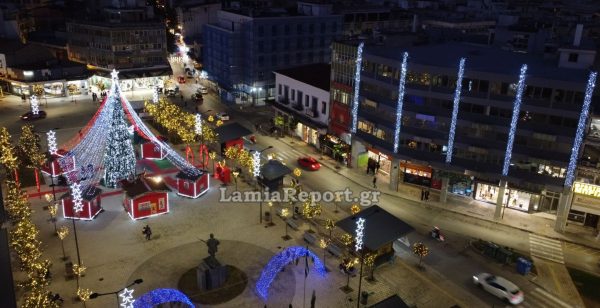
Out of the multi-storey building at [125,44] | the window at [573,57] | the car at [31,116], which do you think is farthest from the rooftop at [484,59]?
the multi-storey building at [125,44]

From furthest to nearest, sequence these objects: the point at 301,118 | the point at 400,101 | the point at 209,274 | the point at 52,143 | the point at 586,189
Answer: the point at 301,118 → the point at 52,143 → the point at 400,101 → the point at 586,189 → the point at 209,274

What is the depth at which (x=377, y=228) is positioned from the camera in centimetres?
4756

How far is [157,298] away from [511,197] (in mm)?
43388

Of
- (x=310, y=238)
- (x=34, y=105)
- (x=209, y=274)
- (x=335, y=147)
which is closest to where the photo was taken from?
(x=209, y=274)

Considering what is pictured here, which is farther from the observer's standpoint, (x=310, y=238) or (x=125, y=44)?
(x=125, y=44)

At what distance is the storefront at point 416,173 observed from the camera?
64819 mm

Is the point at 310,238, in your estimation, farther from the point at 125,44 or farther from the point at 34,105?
the point at 125,44

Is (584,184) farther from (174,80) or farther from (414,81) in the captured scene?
(174,80)

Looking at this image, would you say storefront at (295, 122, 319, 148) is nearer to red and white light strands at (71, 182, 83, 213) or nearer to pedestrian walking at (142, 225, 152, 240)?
pedestrian walking at (142, 225, 152, 240)

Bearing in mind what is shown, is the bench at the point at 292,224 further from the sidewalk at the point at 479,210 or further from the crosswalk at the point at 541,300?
the crosswalk at the point at 541,300

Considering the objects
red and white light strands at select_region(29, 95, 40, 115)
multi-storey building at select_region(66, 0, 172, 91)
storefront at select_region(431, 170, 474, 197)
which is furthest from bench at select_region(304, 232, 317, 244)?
multi-storey building at select_region(66, 0, 172, 91)

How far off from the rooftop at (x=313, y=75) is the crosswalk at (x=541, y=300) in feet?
138

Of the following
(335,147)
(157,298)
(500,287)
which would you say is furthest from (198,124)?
(500,287)

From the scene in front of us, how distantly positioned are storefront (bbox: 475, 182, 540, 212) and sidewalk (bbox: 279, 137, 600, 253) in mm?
725
